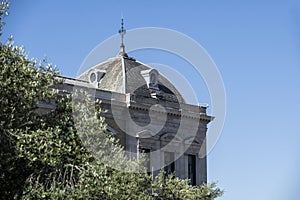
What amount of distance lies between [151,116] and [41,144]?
24524mm

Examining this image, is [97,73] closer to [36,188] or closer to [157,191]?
[157,191]

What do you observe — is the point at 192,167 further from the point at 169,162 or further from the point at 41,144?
the point at 41,144

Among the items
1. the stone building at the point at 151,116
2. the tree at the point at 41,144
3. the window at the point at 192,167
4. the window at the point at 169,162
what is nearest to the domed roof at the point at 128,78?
the stone building at the point at 151,116

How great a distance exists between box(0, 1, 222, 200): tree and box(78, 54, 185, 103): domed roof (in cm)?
2092

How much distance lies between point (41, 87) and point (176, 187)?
9.00m

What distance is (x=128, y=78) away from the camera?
155ft

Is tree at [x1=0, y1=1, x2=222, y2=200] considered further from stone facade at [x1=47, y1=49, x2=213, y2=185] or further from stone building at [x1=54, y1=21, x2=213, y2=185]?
stone building at [x1=54, y1=21, x2=213, y2=185]

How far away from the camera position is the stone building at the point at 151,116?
45.1 metres

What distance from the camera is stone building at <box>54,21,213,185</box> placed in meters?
45.1

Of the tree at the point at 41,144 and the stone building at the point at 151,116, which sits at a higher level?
the stone building at the point at 151,116

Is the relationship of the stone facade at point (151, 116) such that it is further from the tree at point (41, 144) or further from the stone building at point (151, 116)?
the tree at point (41, 144)

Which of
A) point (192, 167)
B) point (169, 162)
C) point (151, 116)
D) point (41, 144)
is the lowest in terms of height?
point (41, 144)

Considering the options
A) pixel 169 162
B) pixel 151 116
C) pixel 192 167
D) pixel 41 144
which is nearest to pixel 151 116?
pixel 151 116

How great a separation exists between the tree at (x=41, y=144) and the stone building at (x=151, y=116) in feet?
61.8
